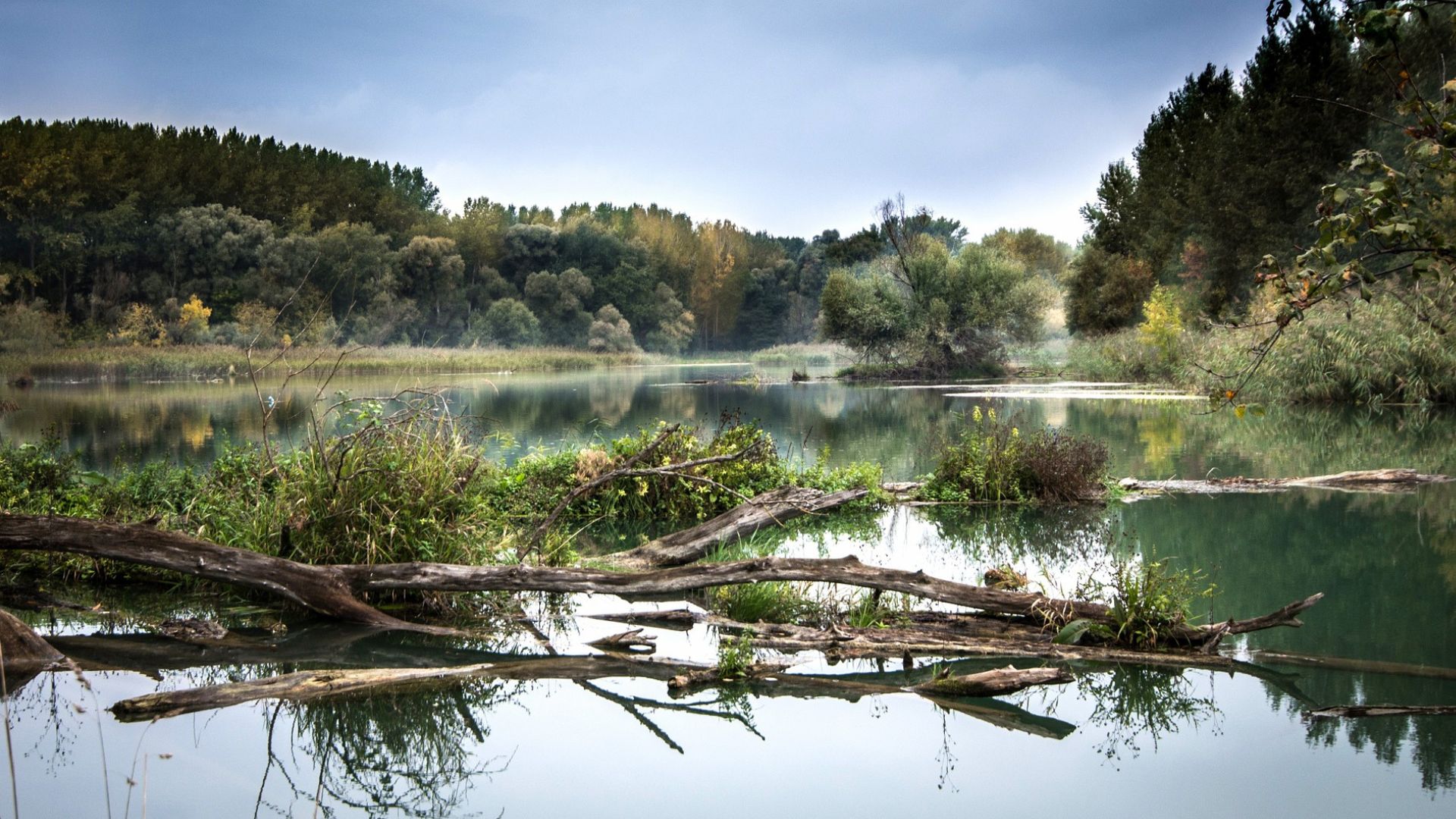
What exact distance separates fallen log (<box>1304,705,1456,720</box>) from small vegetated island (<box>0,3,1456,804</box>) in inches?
27.4

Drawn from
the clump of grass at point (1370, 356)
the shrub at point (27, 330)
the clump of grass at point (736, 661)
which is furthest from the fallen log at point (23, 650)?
the shrub at point (27, 330)

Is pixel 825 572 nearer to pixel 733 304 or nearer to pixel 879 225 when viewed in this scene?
pixel 879 225

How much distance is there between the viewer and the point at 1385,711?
4.64 m

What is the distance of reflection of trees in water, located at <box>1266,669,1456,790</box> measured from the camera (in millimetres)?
4227

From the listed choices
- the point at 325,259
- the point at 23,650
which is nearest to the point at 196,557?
the point at 23,650

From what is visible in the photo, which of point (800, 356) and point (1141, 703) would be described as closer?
point (1141, 703)

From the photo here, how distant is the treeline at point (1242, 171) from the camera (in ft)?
112

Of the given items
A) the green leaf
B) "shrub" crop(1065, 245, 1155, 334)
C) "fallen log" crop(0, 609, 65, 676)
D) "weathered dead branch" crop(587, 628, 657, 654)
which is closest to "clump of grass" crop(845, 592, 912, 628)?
the green leaf

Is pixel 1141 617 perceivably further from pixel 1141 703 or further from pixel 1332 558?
pixel 1332 558

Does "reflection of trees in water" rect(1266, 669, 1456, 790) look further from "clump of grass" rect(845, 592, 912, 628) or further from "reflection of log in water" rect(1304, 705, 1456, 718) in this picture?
"clump of grass" rect(845, 592, 912, 628)

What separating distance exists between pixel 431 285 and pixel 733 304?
3157cm

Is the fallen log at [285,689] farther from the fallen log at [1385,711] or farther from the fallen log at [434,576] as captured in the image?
the fallen log at [1385,711]

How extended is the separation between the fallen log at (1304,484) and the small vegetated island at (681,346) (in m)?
0.06

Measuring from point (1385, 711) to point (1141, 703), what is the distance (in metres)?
1.02
